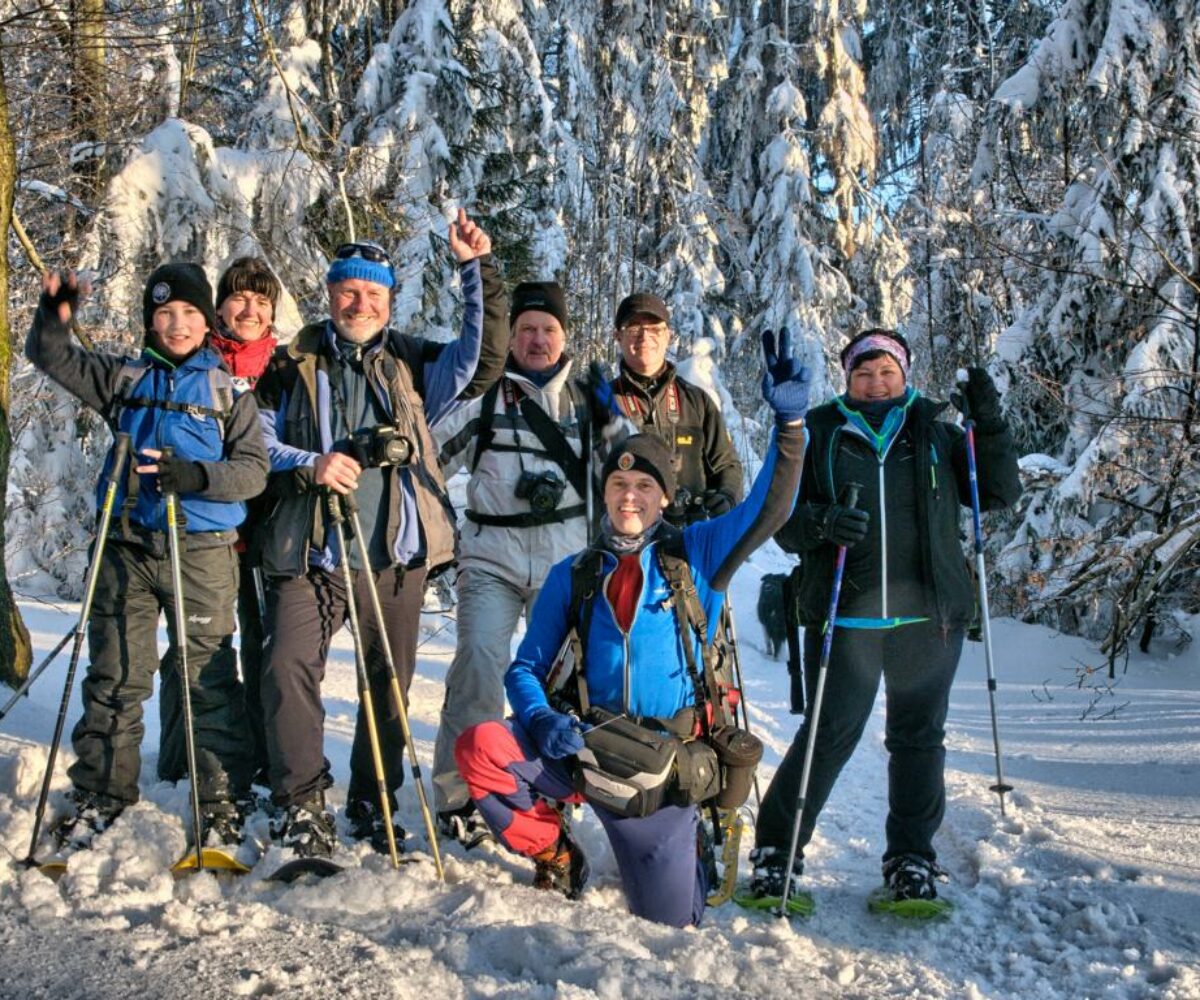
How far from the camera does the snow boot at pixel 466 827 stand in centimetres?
424

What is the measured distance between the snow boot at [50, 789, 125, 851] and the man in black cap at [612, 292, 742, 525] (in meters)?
2.59

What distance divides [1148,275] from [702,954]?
25.5 ft

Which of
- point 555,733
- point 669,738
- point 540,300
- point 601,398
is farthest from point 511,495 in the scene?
point 669,738

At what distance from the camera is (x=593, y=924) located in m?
3.41

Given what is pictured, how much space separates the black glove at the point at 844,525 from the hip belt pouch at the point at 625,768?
981 millimetres

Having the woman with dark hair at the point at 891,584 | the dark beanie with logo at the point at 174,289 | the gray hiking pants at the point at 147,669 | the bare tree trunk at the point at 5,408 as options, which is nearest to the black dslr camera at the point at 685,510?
the woman with dark hair at the point at 891,584

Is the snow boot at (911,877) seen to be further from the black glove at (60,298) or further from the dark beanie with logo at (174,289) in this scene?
the black glove at (60,298)

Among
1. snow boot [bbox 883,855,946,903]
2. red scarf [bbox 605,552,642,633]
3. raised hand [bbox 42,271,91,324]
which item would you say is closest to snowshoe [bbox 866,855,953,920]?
snow boot [bbox 883,855,946,903]

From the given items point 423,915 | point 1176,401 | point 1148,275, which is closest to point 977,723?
point 1176,401

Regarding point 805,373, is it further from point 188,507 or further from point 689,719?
point 188,507

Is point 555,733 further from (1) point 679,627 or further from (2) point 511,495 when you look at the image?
(2) point 511,495

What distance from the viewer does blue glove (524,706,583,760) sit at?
3.66 m

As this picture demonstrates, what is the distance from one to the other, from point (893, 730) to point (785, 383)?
152 cm

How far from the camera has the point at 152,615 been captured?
4.09 m
